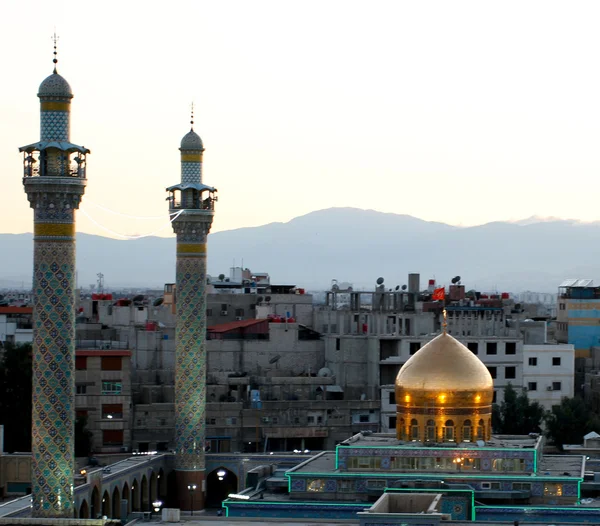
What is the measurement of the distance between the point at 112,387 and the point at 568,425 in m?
15.8

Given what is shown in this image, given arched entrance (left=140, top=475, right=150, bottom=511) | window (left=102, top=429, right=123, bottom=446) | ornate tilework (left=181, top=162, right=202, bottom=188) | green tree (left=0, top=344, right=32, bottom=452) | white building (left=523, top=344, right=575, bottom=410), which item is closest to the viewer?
arched entrance (left=140, top=475, right=150, bottom=511)

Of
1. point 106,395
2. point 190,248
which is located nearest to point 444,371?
point 190,248

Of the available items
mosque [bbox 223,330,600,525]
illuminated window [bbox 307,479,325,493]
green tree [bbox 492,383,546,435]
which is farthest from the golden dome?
green tree [bbox 492,383,546,435]

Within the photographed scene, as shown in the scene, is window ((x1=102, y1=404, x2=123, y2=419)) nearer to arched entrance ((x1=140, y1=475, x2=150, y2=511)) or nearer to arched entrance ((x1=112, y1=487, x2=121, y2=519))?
arched entrance ((x1=140, y1=475, x2=150, y2=511))

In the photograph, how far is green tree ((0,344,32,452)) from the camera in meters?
52.7

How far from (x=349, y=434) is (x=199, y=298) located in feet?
46.0

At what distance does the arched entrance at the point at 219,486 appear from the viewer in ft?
167

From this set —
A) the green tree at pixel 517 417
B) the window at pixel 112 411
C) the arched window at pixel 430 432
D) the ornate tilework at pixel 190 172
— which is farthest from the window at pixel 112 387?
the arched window at pixel 430 432

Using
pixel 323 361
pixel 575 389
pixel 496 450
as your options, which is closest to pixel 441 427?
pixel 496 450

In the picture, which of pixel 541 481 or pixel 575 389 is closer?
pixel 541 481

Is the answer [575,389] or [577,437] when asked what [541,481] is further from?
[575,389]

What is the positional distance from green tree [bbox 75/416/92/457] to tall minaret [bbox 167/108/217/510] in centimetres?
621

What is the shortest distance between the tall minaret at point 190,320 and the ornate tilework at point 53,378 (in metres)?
13.9

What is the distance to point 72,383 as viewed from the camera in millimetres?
33844
